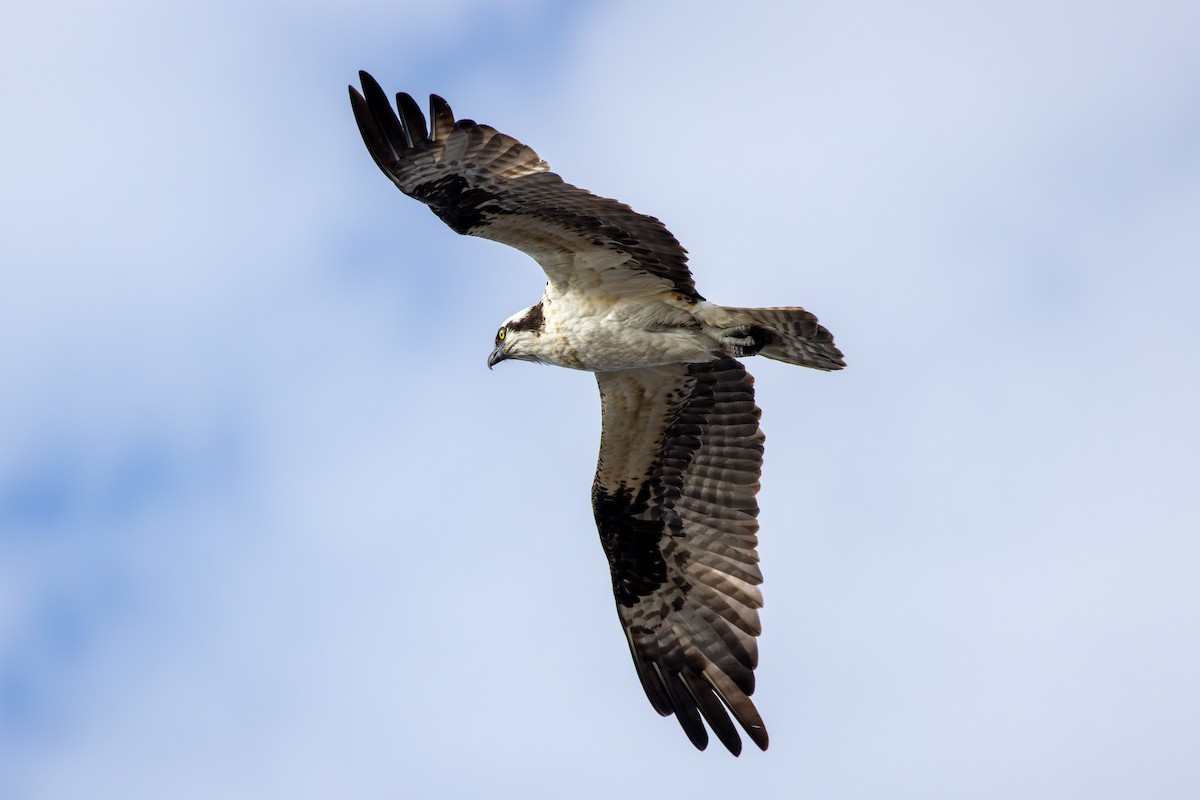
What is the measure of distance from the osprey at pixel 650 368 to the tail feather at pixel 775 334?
0.01 m

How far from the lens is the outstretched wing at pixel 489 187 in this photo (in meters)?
11.4

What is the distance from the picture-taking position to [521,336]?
12.6 m

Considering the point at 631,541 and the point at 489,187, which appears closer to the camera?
the point at 489,187

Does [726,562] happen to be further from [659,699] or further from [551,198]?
[551,198]

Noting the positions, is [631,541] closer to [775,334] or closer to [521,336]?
[521,336]

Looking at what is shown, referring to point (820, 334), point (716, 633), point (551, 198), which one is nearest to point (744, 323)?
point (820, 334)

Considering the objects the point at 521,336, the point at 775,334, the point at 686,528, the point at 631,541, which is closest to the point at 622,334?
the point at 521,336

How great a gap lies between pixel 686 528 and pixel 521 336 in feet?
7.50

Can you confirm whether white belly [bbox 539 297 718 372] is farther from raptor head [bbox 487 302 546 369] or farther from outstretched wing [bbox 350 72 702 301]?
outstretched wing [bbox 350 72 702 301]

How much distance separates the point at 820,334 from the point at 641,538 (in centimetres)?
279

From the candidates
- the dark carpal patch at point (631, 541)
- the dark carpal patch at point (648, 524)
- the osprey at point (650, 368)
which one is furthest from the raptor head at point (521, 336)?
the dark carpal patch at point (631, 541)

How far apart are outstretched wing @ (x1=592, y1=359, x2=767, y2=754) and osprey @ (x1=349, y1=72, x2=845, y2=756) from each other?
0.04 feet

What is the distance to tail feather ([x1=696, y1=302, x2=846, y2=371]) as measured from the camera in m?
12.0

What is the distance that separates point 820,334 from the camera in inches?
470
